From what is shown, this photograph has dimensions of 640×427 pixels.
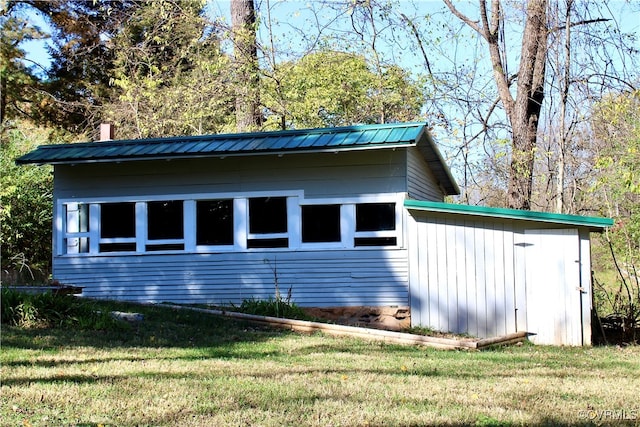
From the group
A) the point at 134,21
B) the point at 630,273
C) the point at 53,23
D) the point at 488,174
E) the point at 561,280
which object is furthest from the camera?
the point at 53,23

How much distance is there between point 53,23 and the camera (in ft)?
90.2

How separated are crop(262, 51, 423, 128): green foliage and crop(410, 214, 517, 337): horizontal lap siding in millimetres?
8780

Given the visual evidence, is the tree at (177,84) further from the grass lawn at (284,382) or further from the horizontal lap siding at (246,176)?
the grass lawn at (284,382)

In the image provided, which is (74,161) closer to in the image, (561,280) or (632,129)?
(561,280)

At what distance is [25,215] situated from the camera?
1844 centimetres

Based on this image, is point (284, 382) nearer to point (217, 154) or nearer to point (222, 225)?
point (217, 154)

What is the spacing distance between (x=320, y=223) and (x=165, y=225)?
123 inches

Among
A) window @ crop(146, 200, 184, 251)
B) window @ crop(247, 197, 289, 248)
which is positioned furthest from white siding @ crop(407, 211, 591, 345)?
window @ crop(146, 200, 184, 251)

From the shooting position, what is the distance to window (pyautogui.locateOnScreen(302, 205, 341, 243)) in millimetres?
12805

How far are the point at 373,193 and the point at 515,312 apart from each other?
3222 millimetres

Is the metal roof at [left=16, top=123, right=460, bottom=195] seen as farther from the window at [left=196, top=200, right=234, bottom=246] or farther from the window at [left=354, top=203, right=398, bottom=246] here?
the window at [left=354, top=203, right=398, bottom=246]

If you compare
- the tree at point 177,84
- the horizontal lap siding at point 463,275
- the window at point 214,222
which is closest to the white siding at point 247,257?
the window at point 214,222

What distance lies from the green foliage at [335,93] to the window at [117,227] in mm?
7154

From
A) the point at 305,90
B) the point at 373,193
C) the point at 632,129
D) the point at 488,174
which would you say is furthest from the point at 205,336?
the point at 305,90
